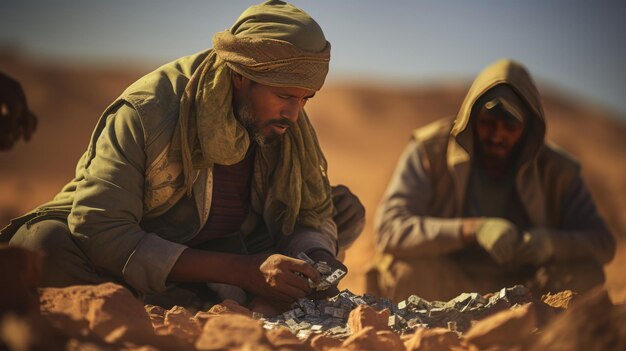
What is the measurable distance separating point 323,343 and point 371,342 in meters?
0.20

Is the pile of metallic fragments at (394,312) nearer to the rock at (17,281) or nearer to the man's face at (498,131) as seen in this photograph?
the rock at (17,281)

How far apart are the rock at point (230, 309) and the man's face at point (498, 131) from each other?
3.38 m

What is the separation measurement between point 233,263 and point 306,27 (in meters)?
1.22

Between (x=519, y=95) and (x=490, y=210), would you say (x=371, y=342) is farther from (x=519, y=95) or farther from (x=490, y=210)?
(x=490, y=210)

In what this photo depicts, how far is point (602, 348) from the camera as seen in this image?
3.61 m

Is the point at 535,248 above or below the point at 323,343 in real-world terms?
below

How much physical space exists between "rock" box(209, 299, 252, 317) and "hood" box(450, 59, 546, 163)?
135 inches

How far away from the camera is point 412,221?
819cm

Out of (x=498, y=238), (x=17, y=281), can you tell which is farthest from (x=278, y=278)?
(x=498, y=238)

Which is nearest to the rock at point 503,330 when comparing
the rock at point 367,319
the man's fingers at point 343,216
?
the rock at point 367,319

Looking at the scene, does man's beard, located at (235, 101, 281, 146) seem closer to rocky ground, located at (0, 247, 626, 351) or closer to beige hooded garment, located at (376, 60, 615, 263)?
rocky ground, located at (0, 247, 626, 351)

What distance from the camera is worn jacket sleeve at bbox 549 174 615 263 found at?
26.5ft

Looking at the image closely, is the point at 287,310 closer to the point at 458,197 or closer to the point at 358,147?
the point at 458,197

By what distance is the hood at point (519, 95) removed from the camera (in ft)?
25.4
